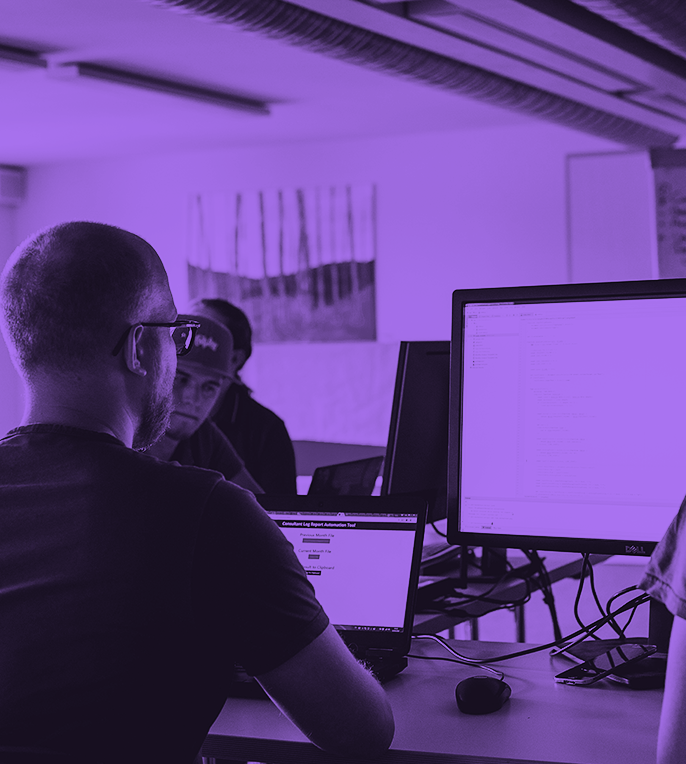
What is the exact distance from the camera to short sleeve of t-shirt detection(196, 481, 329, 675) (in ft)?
3.28

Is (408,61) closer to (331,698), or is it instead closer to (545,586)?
(545,586)

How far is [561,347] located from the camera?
1456 mm

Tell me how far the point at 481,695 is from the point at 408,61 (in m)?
2.84

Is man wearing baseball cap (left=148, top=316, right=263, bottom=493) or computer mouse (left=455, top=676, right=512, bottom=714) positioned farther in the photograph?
man wearing baseball cap (left=148, top=316, right=263, bottom=493)

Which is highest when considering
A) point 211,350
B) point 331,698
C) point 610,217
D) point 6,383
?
point 610,217

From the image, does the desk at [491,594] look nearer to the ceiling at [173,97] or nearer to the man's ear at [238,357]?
the man's ear at [238,357]

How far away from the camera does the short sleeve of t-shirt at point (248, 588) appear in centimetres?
100

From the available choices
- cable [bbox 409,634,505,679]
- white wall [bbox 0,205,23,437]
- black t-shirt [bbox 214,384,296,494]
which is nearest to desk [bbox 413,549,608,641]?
cable [bbox 409,634,505,679]

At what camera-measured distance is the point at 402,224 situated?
5.93 m

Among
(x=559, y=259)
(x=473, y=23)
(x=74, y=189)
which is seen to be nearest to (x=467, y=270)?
(x=559, y=259)

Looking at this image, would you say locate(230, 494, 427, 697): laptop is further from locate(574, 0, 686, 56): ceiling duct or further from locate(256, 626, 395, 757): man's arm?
locate(574, 0, 686, 56): ceiling duct

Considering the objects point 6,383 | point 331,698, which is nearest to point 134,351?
point 331,698

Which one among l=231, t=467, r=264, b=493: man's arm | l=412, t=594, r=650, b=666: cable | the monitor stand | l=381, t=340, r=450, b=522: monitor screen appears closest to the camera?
the monitor stand

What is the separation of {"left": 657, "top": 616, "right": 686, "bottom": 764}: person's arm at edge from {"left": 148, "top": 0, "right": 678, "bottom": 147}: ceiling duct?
248 cm
